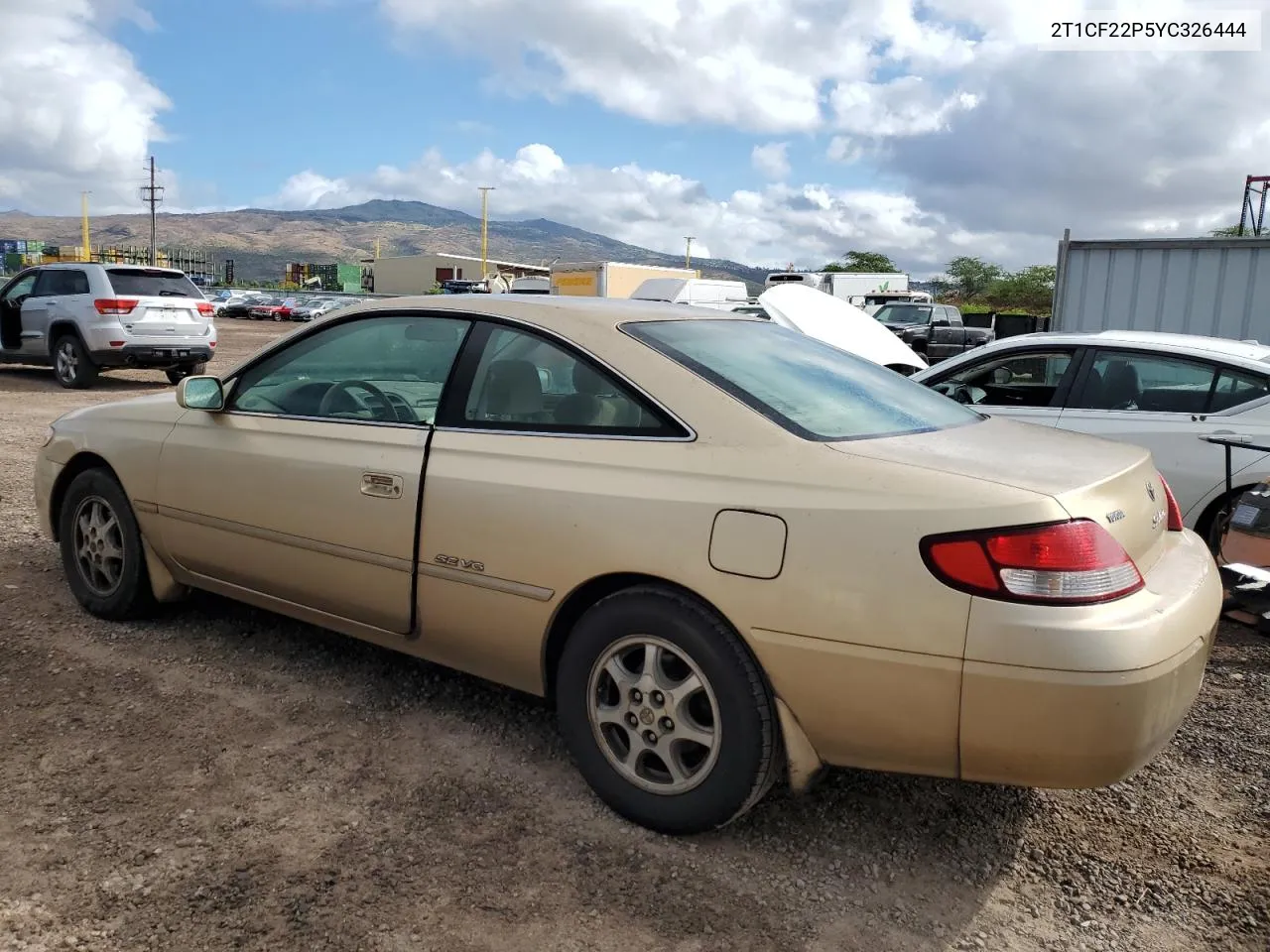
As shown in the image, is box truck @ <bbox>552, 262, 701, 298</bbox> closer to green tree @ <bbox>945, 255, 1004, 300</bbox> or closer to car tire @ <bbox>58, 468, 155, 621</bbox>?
car tire @ <bbox>58, 468, 155, 621</bbox>

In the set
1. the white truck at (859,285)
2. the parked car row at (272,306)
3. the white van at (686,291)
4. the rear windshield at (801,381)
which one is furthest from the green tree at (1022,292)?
the rear windshield at (801,381)

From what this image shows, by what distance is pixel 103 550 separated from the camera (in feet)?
14.0

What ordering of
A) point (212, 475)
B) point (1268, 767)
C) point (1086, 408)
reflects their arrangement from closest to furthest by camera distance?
point (1268, 767), point (212, 475), point (1086, 408)

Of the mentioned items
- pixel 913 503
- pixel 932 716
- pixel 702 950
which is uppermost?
pixel 913 503

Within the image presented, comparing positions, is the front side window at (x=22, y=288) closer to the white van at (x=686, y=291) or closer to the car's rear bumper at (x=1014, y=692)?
the white van at (x=686, y=291)

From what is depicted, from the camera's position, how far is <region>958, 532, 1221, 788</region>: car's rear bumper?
7.27 feet

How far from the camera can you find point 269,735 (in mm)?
3314

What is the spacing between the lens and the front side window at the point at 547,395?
2.87 metres

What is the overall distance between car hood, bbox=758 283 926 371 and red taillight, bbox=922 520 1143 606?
6.12 m

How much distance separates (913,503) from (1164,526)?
1.06 metres

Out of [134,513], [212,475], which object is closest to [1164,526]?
[212,475]

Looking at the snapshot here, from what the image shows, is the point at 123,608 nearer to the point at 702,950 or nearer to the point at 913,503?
the point at 702,950

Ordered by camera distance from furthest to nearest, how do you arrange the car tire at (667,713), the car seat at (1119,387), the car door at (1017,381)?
the car door at (1017,381)
the car seat at (1119,387)
the car tire at (667,713)

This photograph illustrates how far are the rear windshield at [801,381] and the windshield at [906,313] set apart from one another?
23.3 metres
